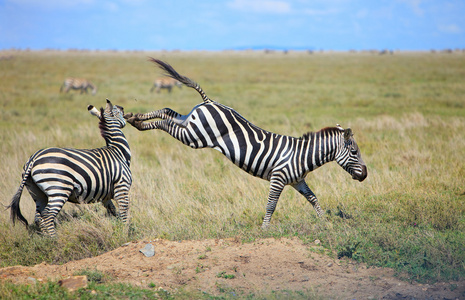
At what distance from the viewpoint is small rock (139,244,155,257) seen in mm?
5252

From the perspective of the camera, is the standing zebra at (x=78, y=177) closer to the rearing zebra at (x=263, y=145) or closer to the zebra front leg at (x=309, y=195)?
the rearing zebra at (x=263, y=145)

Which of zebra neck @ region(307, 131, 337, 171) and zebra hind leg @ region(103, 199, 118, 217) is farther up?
zebra neck @ region(307, 131, 337, 171)

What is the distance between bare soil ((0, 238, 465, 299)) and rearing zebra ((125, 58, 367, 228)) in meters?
A: 0.98

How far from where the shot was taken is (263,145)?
6.05 m

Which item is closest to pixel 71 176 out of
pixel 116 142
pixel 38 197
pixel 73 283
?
pixel 38 197

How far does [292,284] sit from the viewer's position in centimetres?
448

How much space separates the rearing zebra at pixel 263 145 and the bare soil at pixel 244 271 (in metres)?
0.98

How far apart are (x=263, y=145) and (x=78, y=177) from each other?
103 inches

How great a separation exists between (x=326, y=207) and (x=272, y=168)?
171cm

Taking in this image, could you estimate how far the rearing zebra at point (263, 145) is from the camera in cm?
595

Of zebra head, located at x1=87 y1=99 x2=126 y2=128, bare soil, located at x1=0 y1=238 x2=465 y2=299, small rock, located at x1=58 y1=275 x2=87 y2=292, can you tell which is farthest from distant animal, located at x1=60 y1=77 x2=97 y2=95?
small rock, located at x1=58 y1=275 x2=87 y2=292

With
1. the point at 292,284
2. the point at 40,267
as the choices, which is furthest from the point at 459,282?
the point at 40,267

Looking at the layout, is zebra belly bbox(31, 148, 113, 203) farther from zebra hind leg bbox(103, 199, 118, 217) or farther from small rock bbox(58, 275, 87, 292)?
small rock bbox(58, 275, 87, 292)

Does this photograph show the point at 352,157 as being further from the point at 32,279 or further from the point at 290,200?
the point at 32,279
